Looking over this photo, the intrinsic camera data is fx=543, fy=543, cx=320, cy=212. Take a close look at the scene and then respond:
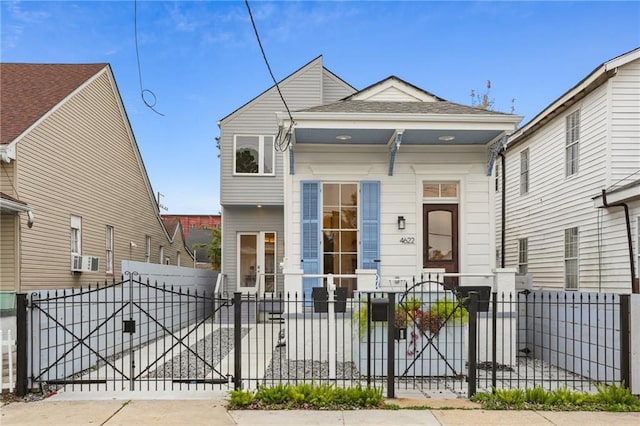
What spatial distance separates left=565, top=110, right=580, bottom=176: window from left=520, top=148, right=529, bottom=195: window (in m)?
2.83

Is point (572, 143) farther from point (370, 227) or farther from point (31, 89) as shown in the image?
point (31, 89)

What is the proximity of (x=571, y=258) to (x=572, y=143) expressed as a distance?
9.45ft

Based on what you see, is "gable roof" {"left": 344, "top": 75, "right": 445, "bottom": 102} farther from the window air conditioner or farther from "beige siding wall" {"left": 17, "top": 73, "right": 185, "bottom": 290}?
the window air conditioner

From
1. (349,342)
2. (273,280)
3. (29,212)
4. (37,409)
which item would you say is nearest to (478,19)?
(349,342)

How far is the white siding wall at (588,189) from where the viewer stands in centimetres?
1165

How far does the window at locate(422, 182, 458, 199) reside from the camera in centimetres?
1137

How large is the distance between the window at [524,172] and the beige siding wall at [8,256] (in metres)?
13.9

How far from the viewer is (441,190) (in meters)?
11.4

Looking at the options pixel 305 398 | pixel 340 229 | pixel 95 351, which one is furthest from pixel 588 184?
pixel 95 351

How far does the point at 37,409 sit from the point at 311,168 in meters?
6.64

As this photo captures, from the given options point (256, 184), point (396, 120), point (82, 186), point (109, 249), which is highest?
point (396, 120)

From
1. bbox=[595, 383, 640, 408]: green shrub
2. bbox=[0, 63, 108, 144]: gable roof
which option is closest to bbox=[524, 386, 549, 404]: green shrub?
bbox=[595, 383, 640, 408]: green shrub

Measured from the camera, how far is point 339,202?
11391 mm

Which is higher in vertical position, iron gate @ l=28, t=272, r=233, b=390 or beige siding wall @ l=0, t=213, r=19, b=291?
beige siding wall @ l=0, t=213, r=19, b=291
